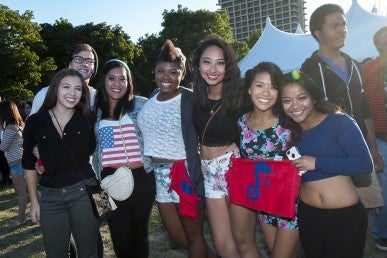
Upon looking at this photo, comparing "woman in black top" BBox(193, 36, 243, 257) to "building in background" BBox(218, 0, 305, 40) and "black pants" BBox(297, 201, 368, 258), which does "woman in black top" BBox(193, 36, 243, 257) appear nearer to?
"black pants" BBox(297, 201, 368, 258)

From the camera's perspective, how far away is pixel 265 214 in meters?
3.05

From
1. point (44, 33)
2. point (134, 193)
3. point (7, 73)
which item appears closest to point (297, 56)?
point (134, 193)

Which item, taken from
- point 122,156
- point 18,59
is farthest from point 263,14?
point 122,156

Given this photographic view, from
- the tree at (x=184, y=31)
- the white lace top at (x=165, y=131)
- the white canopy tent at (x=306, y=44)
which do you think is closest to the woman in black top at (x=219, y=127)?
the white lace top at (x=165, y=131)

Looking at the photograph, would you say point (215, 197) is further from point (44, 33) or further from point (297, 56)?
point (44, 33)

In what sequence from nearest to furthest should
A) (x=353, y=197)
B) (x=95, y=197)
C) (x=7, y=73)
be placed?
(x=353, y=197) → (x=95, y=197) → (x=7, y=73)

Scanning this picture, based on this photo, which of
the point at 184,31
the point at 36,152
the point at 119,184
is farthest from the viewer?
the point at 184,31

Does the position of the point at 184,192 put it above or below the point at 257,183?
below

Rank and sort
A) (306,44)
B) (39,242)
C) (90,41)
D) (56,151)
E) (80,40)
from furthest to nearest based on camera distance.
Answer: (80,40) < (90,41) < (306,44) < (39,242) < (56,151)

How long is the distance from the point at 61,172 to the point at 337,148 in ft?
7.56

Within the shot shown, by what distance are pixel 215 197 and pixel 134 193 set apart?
0.90 metres

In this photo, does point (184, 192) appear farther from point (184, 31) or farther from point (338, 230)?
point (184, 31)

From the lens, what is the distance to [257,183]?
9.55ft

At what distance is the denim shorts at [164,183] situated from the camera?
11.6ft
